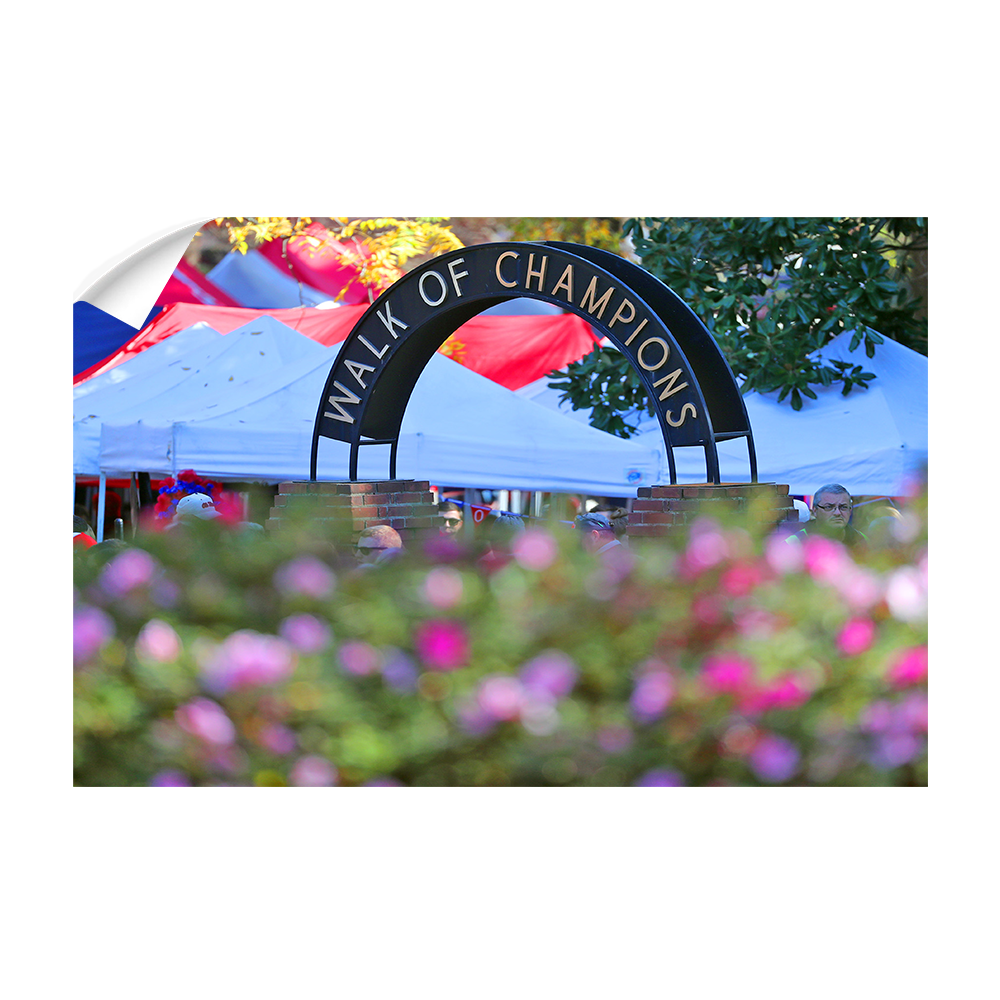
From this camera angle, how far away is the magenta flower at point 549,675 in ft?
9.48

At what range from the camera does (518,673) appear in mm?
2914

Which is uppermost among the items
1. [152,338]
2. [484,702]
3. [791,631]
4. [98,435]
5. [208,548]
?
[152,338]

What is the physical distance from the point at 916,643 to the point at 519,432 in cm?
625

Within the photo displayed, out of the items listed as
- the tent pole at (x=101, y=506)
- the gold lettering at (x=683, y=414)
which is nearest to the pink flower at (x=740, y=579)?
the gold lettering at (x=683, y=414)

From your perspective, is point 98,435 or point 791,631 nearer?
point 791,631

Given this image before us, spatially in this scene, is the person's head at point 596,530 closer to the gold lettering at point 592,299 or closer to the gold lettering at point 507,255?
the gold lettering at point 592,299

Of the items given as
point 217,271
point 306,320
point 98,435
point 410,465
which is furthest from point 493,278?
point 217,271

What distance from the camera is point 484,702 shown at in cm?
293

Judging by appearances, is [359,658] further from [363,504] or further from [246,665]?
[363,504]

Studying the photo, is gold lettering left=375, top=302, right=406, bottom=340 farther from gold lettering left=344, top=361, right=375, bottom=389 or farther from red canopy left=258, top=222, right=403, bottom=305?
red canopy left=258, top=222, right=403, bottom=305

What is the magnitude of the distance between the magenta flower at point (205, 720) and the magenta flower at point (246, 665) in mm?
50

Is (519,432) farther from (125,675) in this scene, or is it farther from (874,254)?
(125,675)

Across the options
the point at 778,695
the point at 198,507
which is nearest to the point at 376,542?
the point at 778,695

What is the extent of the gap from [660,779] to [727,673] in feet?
1.21
